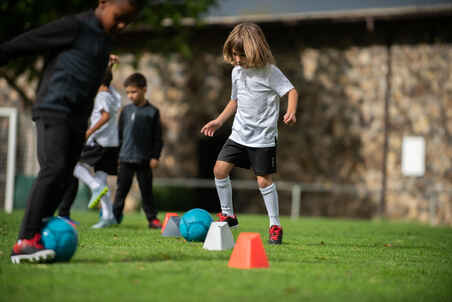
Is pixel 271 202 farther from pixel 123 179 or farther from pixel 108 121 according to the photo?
pixel 108 121

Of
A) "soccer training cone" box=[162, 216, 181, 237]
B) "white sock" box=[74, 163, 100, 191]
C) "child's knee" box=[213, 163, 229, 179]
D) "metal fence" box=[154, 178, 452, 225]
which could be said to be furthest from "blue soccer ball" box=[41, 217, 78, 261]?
"metal fence" box=[154, 178, 452, 225]

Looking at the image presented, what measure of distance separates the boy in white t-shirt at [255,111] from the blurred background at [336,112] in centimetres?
996

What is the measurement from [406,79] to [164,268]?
1390 centimetres

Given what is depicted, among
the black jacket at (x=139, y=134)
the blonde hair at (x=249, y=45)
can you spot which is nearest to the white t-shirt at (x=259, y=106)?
the blonde hair at (x=249, y=45)

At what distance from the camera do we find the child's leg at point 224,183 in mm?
5980

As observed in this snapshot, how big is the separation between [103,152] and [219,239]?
3.05m

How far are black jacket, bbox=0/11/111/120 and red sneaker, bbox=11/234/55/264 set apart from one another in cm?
86

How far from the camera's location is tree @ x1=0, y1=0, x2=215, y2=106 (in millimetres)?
14328

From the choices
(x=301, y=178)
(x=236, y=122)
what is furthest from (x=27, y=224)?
(x=301, y=178)

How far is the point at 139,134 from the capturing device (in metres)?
7.62

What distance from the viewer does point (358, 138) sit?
16688 mm

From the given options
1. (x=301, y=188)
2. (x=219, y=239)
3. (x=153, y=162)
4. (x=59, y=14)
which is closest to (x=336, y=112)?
(x=301, y=188)

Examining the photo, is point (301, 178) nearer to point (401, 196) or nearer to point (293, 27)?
point (401, 196)

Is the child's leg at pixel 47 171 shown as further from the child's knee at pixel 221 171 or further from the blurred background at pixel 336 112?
the blurred background at pixel 336 112
